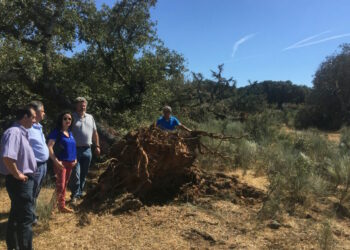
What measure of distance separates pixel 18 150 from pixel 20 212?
65 cm

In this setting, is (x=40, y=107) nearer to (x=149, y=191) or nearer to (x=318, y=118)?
(x=149, y=191)

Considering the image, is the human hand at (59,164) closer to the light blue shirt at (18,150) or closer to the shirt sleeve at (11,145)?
the light blue shirt at (18,150)

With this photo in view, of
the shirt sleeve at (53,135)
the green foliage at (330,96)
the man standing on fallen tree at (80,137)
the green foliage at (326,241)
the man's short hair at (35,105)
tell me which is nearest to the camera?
the man's short hair at (35,105)

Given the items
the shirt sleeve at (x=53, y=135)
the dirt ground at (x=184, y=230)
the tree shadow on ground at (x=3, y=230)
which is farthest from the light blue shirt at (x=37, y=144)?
the tree shadow on ground at (x=3, y=230)

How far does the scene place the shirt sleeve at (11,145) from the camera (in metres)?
3.49

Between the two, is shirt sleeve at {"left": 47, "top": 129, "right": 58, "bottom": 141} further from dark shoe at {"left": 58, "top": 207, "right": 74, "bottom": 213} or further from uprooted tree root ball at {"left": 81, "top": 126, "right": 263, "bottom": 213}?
dark shoe at {"left": 58, "top": 207, "right": 74, "bottom": 213}

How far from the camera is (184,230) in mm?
4824

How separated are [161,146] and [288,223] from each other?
7.38 ft

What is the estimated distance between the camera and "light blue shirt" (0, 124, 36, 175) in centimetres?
351

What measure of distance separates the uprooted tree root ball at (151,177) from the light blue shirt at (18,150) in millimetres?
1854

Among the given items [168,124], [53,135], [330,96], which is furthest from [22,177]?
[330,96]

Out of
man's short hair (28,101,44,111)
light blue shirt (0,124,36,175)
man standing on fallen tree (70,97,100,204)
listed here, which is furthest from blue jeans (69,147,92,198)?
light blue shirt (0,124,36,175)

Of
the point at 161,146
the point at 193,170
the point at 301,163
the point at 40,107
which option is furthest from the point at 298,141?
the point at 40,107

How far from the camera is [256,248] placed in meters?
4.33
